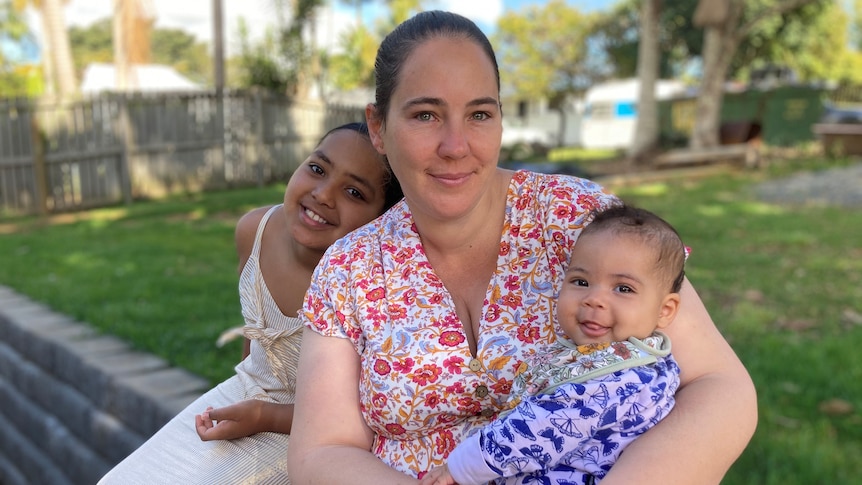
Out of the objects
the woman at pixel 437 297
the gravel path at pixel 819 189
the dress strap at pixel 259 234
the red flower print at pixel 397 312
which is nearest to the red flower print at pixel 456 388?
the woman at pixel 437 297

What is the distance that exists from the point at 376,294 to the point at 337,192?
0.59 m

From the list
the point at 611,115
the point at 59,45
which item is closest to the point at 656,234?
the point at 59,45

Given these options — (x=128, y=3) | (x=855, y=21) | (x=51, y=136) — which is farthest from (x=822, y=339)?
(x=855, y=21)

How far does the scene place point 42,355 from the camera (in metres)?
4.64

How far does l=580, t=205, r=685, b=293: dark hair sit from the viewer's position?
176 centimetres

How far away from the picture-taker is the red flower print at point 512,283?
1954mm

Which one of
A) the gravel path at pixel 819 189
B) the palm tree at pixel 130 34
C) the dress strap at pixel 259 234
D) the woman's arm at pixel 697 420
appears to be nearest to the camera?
the woman's arm at pixel 697 420

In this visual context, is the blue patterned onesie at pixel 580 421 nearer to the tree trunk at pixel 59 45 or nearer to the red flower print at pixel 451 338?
the red flower print at pixel 451 338

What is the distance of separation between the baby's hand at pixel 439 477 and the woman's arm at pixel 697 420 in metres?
0.35

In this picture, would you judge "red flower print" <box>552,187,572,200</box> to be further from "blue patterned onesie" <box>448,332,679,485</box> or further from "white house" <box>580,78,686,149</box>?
"white house" <box>580,78,686,149</box>

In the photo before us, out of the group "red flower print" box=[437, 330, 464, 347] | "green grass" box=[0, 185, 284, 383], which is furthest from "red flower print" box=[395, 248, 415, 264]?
"green grass" box=[0, 185, 284, 383]

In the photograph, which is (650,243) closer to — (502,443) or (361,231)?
(502,443)

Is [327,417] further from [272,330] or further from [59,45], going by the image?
[59,45]

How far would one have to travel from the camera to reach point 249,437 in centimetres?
238
